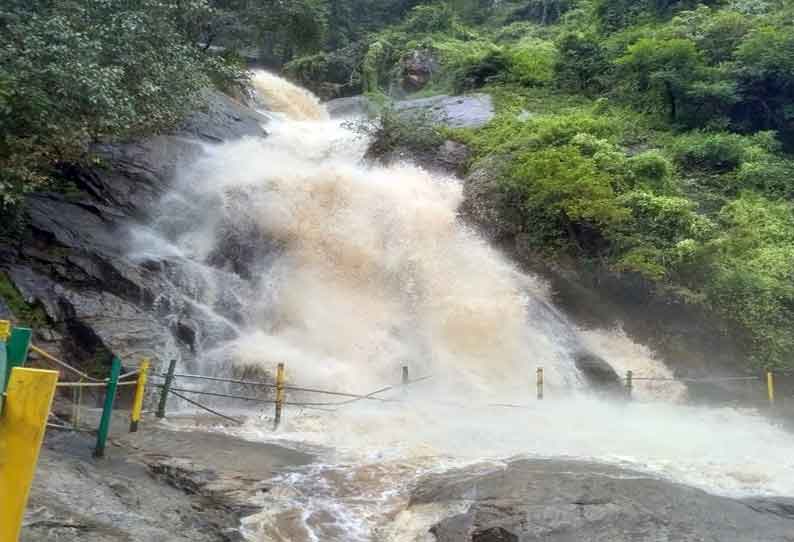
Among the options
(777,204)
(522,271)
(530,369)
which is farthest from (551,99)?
(530,369)

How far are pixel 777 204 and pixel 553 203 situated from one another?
6421mm

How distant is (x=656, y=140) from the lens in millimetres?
20312

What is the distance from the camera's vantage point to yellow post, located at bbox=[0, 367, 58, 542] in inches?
84.6

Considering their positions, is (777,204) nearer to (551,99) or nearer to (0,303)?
(551,99)

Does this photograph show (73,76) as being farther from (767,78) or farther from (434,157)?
(767,78)

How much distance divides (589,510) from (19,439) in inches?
192

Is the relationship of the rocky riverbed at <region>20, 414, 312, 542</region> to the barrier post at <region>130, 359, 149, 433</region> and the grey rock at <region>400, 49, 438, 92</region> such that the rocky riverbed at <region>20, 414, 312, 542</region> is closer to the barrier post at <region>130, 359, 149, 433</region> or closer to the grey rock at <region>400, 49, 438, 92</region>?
the barrier post at <region>130, 359, 149, 433</region>

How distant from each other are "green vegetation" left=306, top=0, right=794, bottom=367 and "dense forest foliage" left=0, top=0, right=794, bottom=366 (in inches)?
1.8

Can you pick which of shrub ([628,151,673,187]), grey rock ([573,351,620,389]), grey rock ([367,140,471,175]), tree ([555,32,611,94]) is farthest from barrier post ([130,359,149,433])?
tree ([555,32,611,94])

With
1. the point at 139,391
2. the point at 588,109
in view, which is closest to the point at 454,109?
the point at 588,109

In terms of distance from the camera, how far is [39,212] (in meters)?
12.7

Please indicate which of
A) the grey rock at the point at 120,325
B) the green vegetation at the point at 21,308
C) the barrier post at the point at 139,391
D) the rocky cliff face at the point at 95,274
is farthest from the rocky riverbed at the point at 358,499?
the green vegetation at the point at 21,308

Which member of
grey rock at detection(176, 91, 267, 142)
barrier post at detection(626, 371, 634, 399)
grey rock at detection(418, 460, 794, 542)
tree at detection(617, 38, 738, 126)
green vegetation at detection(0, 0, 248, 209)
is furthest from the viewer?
tree at detection(617, 38, 738, 126)

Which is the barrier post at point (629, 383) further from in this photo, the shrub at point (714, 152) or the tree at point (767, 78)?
the tree at point (767, 78)
